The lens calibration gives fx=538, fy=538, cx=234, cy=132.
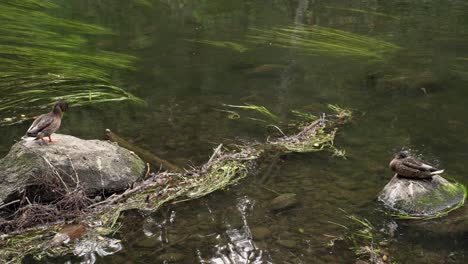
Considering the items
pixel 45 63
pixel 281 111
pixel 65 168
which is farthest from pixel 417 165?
pixel 45 63

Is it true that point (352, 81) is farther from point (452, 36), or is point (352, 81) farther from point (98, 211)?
point (98, 211)

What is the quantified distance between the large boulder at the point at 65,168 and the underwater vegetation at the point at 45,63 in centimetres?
193

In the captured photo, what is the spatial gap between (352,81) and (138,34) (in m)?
5.48

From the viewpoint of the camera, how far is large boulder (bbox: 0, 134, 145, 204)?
5.06 meters

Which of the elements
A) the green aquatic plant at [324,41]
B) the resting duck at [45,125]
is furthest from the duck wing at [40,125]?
the green aquatic plant at [324,41]

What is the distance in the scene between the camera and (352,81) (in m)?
9.38

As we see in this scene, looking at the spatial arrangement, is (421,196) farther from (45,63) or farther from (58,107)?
(45,63)

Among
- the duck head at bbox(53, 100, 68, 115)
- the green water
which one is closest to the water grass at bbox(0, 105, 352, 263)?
the green water

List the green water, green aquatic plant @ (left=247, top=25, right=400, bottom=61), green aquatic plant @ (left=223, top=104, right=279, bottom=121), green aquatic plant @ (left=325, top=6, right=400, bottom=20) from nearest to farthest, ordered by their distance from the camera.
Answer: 1. the green water
2. green aquatic plant @ (left=223, top=104, right=279, bottom=121)
3. green aquatic plant @ (left=247, top=25, right=400, bottom=61)
4. green aquatic plant @ (left=325, top=6, right=400, bottom=20)

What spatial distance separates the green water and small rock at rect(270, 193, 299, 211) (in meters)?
0.09

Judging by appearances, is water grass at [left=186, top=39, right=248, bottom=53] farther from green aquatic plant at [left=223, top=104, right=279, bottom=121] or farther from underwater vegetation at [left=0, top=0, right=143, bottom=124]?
green aquatic plant at [left=223, top=104, right=279, bottom=121]

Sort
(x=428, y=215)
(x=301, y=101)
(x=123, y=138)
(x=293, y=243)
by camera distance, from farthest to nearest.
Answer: (x=301, y=101)
(x=123, y=138)
(x=428, y=215)
(x=293, y=243)

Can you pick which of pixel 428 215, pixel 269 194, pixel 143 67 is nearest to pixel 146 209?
pixel 269 194

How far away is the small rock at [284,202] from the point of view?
5.39m
